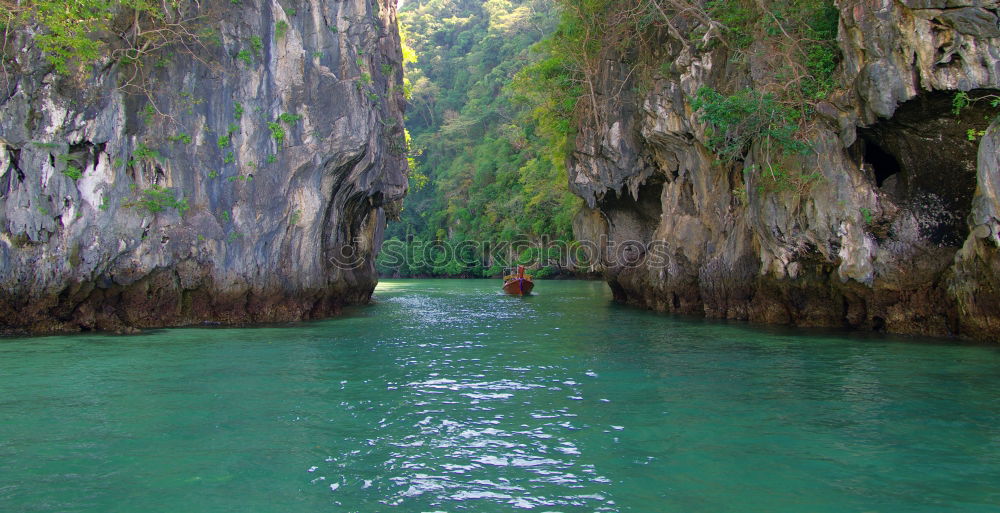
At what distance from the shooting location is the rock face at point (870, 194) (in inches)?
386

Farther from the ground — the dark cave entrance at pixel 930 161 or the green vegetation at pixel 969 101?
the green vegetation at pixel 969 101

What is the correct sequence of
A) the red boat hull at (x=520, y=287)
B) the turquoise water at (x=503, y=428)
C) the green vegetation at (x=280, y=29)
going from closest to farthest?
the turquoise water at (x=503, y=428) < the green vegetation at (x=280, y=29) < the red boat hull at (x=520, y=287)

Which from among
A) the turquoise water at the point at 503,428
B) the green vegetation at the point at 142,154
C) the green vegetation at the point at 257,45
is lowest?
the turquoise water at the point at 503,428

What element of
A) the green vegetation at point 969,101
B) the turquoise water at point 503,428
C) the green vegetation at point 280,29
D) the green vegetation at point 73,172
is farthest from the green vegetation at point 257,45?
the green vegetation at point 969,101

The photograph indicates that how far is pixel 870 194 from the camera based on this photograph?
11.9 metres

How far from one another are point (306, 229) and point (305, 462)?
38.1ft

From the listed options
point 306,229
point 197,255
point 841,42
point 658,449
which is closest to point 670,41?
point 841,42

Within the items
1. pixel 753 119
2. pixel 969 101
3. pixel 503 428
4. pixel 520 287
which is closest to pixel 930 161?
pixel 969 101

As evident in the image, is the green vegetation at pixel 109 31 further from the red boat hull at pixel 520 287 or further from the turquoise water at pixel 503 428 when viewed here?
the red boat hull at pixel 520 287

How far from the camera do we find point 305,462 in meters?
5.46

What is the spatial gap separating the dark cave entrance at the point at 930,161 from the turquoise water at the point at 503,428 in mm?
2201

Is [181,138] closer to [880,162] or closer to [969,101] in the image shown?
[880,162]

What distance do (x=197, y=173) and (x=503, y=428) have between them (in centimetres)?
1143

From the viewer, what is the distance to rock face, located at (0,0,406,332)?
12875 mm
